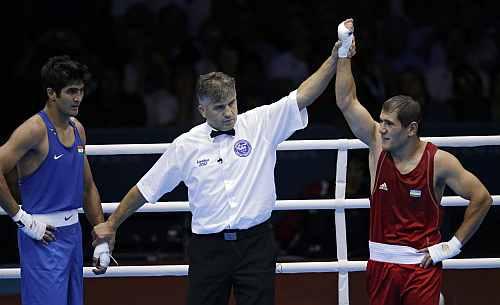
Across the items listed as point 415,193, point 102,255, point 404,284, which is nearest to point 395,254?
point 404,284

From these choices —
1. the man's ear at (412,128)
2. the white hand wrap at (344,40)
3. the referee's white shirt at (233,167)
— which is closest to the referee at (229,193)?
the referee's white shirt at (233,167)

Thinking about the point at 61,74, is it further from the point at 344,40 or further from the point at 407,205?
the point at 407,205

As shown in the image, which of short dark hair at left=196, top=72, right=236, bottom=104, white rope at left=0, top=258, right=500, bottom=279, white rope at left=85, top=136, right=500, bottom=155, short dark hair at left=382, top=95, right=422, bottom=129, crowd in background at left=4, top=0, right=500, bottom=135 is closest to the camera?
short dark hair at left=196, top=72, right=236, bottom=104

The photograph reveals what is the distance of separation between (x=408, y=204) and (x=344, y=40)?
809 millimetres

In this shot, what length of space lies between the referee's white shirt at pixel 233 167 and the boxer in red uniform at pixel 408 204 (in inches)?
14.6

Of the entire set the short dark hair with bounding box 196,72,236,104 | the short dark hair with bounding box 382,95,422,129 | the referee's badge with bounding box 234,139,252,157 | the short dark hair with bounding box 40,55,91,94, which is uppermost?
the short dark hair with bounding box 40,55,91,94

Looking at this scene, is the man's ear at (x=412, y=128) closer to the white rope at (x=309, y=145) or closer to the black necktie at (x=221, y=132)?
the white rope at (x=309, y=145)

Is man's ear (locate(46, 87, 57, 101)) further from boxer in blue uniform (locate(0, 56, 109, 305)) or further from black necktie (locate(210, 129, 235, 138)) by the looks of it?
black necktie (locate(210, 129, 235, 138))

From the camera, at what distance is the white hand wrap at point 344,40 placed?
529 centimetres

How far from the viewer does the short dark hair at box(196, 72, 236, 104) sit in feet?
16.8

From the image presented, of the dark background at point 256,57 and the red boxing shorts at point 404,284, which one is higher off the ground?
the dark background at point 256,57

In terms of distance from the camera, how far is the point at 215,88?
514cm

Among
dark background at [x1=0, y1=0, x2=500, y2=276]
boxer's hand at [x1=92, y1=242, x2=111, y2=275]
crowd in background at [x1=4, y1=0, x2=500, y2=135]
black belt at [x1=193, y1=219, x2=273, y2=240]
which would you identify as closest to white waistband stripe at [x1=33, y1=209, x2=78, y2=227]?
boxer's hand at [x1=92, y1=242, x2=111, y2=275]

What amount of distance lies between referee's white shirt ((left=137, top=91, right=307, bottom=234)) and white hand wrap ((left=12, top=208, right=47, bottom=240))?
0.51 metres
